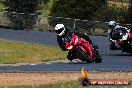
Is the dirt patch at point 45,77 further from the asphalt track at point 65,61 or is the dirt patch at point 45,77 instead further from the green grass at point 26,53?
the green grass at point 26,53

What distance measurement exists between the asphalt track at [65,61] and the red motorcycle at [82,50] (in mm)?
352

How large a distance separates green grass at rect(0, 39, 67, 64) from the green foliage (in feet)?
53.4

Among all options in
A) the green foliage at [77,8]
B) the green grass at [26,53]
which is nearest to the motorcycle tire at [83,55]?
the green grass at [26,53]

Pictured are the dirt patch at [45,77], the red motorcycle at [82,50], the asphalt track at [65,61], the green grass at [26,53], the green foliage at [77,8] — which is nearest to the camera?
the dirt patch at [45,77]

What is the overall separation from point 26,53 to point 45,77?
12.4 metres

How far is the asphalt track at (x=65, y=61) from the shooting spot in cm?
2100

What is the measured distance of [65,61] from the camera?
83.7ft

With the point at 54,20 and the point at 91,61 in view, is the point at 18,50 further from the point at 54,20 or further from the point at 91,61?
the point at 54,20

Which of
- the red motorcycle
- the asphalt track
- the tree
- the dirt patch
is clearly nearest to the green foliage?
the tree

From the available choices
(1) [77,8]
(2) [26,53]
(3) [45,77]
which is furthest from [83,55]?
(1) [77,8]

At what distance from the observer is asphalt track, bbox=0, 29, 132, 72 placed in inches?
827

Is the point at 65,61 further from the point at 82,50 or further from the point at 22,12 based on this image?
the point at 22,12

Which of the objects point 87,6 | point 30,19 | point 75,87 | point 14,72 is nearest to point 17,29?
point 30,19

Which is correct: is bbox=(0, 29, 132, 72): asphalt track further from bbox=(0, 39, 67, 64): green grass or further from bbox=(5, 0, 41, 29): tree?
bbox=(0, 39, 67, 64): green grass
